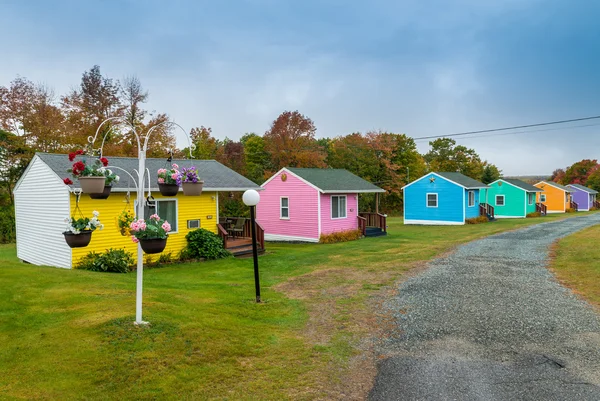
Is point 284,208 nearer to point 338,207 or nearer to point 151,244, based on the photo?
point 338,207

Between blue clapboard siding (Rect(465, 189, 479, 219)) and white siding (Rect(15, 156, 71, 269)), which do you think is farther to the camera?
blue clapboard siding (Rect(465, 189, 479, 219))

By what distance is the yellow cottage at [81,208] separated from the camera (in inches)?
494

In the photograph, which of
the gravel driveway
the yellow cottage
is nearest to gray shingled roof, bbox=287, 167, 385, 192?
the yellow cottage

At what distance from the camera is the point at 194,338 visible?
5.79 metres

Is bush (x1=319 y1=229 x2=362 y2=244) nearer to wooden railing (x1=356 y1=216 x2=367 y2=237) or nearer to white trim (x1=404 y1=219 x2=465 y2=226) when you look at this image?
wooden railing (x1=356 y1=216 x2=367 y2=237)

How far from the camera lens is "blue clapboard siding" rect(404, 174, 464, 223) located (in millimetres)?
30250

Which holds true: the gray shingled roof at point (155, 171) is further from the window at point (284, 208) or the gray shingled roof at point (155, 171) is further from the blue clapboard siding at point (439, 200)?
the blue clapboard siding at point (439, 200)

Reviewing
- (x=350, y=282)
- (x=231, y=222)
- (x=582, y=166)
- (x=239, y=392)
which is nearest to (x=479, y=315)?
(x=350, y=282)

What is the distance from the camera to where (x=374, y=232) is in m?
23.4

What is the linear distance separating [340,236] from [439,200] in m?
13.1

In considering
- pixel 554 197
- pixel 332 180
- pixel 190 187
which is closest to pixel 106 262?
pixel 190 187

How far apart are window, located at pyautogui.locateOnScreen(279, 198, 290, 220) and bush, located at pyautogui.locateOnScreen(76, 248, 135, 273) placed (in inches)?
425

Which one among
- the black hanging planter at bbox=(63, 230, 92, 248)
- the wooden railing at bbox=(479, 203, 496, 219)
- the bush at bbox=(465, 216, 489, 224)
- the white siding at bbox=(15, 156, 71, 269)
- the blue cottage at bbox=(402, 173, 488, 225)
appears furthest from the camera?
the wooden railing at bbox=(479, 203, 496, 219)

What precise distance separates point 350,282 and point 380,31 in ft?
54.3
